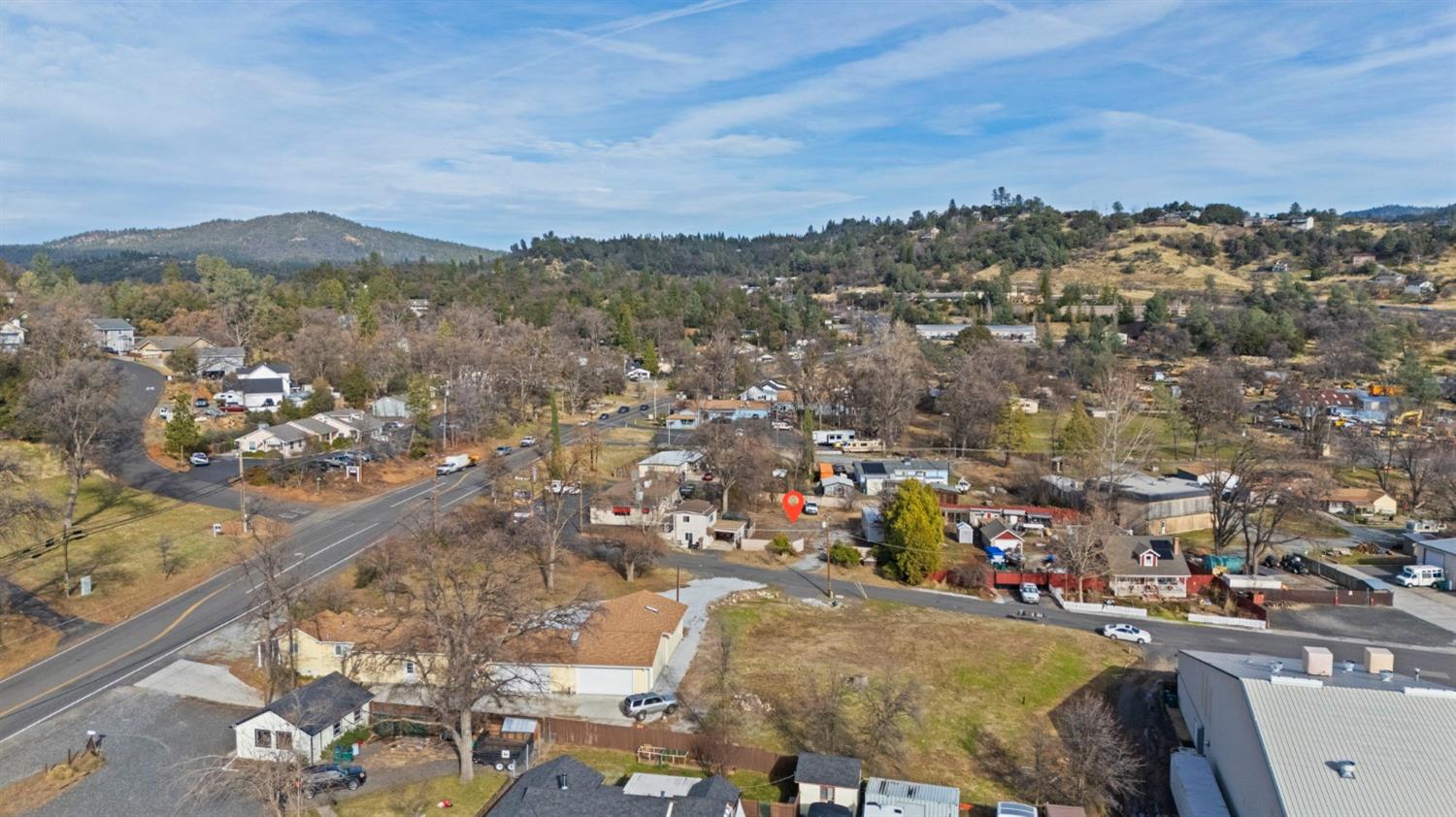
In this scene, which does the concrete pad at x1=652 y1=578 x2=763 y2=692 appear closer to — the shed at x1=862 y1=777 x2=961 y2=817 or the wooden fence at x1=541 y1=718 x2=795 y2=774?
the wooden fence at x1=541 y1=718 x2=795 y2=774

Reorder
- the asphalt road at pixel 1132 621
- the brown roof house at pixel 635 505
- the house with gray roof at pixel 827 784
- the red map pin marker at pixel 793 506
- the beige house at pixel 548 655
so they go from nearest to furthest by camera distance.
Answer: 1. the house with gray roof at pixel 827 784
2. the beige house at pixel 548 655
3. the asphalt road at pixel 1132 621
4. the brown roof house at pixel 635 505
5. the red map pin marker at pixel 793 506

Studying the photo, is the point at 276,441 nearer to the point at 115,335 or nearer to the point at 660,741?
the point at 660,741

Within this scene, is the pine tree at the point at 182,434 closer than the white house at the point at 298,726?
No

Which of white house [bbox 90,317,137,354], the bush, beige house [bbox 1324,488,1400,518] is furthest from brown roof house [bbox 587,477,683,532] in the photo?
white house [bbox 90,317,137,354]

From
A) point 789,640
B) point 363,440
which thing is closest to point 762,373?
point 363,440

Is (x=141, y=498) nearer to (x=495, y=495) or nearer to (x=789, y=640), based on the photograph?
(x=495, y=495)

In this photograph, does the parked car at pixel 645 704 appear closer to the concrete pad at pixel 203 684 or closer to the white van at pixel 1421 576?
the concrete pad at pixel 203 684

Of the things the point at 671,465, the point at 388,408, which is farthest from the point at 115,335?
the point at 671,465

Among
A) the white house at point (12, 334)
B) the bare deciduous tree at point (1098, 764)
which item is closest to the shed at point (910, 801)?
the bare deciduous tree at point (1098, 764)
